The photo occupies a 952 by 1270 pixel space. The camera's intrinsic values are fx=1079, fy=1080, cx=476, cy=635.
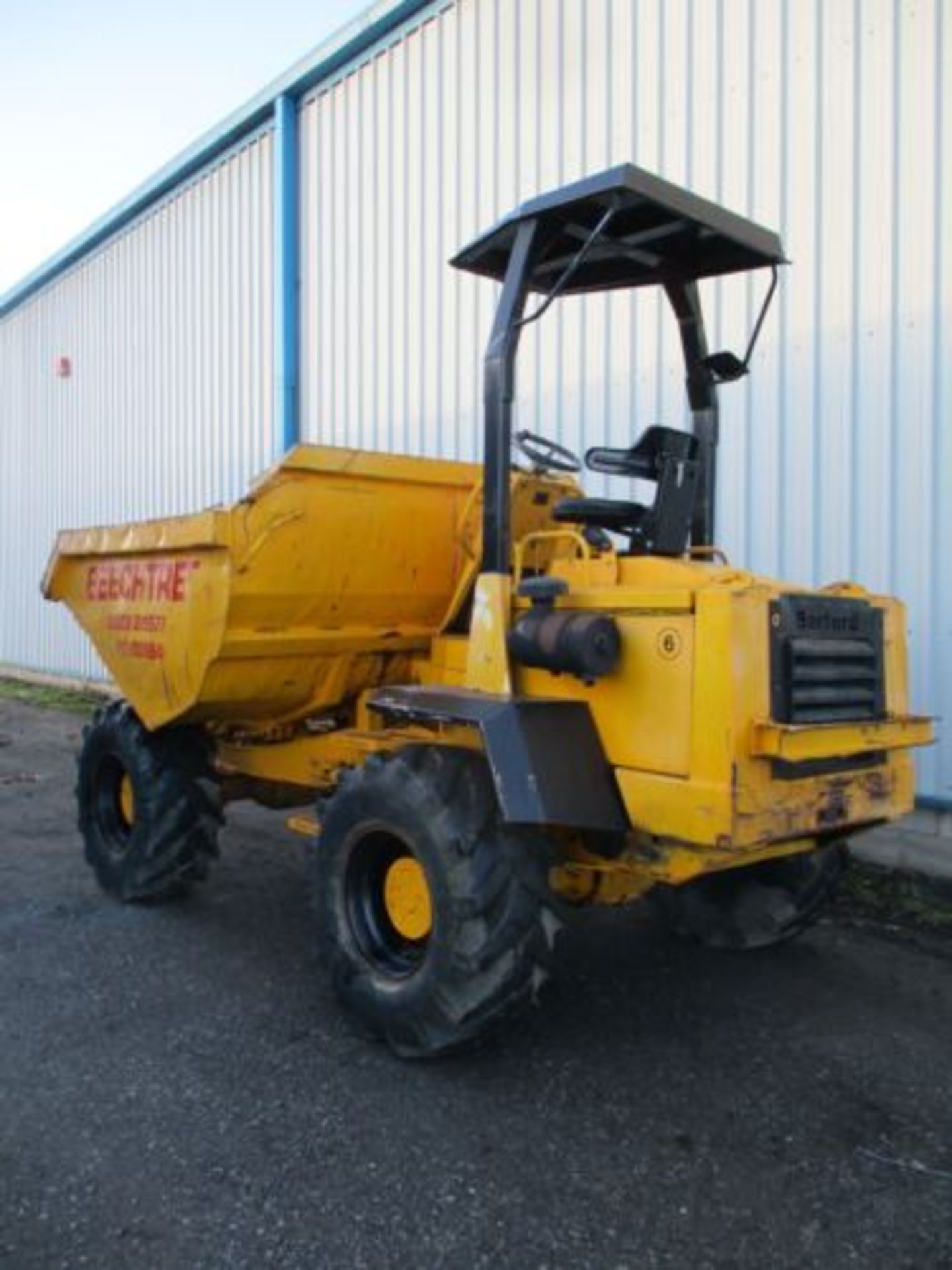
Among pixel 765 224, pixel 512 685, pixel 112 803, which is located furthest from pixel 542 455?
pixel 112 803

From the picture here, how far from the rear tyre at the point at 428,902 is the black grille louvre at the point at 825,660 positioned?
929mm

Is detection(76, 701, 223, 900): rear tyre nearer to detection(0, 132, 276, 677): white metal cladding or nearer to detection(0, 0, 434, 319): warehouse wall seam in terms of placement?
detection(0, 132, 276, 677): white metal cladding

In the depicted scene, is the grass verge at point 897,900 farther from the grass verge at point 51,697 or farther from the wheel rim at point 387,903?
the grass verge at point 51,697

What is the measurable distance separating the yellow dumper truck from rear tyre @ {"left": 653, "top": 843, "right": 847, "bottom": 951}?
1 centimetres

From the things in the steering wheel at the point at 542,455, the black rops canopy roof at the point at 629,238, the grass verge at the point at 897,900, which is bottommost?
the grass verge at the point at 897,900

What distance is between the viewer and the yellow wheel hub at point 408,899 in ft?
12.1

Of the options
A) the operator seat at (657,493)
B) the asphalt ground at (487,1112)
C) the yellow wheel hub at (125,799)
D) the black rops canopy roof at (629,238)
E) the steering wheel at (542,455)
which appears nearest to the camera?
the asphalt ground at (487,1112)

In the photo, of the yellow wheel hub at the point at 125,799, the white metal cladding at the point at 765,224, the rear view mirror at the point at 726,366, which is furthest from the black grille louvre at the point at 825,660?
the yellow wheel hub at the point at 125,799

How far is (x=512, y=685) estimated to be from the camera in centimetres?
363

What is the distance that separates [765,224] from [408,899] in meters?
4.48

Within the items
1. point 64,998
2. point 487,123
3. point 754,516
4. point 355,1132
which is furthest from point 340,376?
point 355,1132

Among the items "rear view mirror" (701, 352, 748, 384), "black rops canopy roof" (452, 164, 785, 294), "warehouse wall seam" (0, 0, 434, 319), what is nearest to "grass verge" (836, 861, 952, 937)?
"rear view mirror" (701, 352, 748, 384)

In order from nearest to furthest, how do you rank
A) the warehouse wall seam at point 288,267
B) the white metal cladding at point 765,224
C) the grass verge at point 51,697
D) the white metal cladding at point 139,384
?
the white metal cladding at point 765,224, the warehouse wall seam at point 288,267, the white metal cladding at point 139,384, the grass verge at point 51,697

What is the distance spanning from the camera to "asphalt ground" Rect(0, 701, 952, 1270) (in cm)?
265
